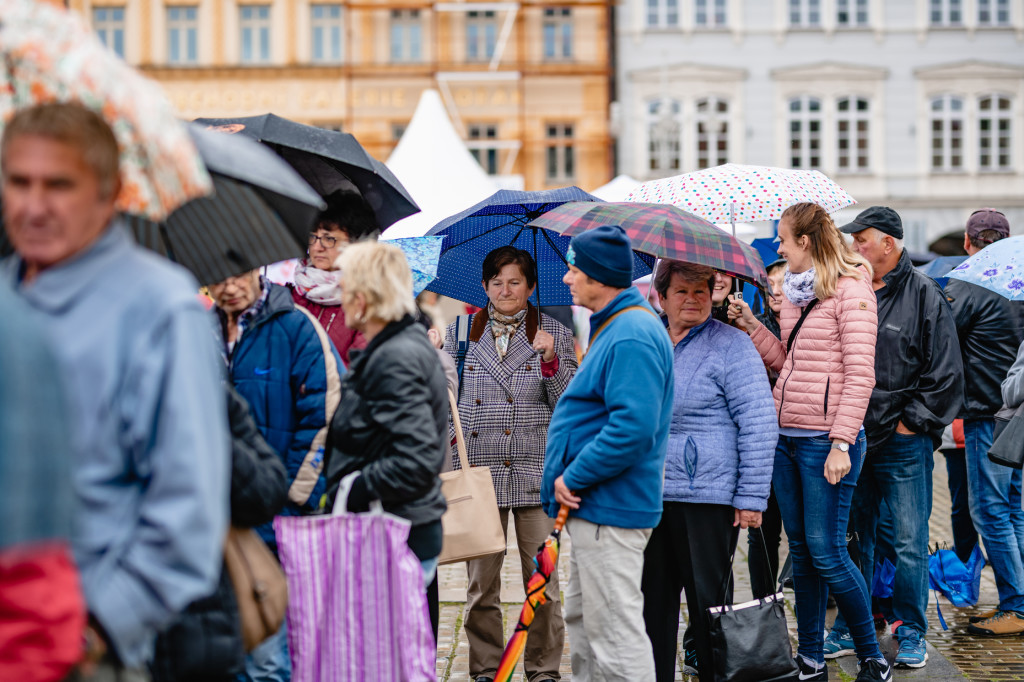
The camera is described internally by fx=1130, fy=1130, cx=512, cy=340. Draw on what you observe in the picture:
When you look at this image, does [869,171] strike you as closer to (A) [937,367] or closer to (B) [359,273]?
(A) [937,367]

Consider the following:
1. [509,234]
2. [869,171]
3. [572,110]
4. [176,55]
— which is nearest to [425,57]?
[572,110]

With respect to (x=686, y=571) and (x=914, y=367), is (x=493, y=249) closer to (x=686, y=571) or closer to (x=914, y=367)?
(x=686, y=571)

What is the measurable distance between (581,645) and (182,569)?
102 inches

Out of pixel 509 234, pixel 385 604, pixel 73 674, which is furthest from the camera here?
pixel 509 234

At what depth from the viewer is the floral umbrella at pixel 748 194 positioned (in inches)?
232

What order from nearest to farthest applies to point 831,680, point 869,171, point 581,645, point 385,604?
1. point 385,604
2. point 581,645
3. point 831,680
4. point 869,171

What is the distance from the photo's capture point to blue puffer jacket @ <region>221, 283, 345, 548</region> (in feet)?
12.9

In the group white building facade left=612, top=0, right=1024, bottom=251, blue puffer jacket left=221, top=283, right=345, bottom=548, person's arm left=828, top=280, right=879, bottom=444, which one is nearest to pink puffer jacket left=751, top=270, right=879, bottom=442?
person's arm left=828, top=280, right=879, bottom=444

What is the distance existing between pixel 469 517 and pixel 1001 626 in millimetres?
3429

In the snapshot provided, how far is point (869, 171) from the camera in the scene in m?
32.1

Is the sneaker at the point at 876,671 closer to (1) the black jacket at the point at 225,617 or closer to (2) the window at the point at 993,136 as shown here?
(1) the black jacket at the point at 225,617

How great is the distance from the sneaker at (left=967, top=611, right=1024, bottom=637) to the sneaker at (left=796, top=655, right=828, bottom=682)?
53.8 inches

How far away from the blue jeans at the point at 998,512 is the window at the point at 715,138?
85.7ft

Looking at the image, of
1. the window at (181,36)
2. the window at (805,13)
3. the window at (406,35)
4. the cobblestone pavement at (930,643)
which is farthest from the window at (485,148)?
the cobblestone pavement at (930,643)
